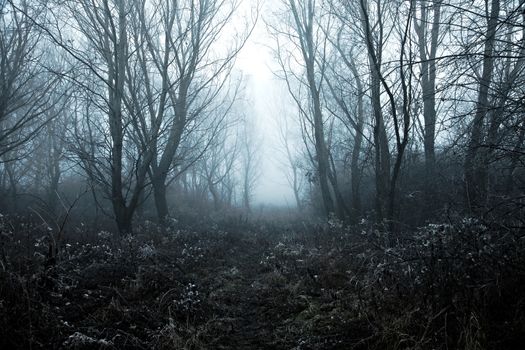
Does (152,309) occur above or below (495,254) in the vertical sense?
below

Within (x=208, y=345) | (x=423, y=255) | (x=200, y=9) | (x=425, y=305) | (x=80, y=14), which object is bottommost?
(x=208, y=345)

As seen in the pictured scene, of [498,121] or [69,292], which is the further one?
[69,292]

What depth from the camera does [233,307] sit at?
5.05 meters

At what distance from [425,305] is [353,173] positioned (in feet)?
27.5

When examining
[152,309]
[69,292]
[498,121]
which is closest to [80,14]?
[69,292]

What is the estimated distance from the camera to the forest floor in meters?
3.18

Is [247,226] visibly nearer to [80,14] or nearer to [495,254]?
[80,14]

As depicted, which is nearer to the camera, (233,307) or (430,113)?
(233,307)

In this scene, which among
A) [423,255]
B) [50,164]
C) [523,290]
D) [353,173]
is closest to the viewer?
[523,290]

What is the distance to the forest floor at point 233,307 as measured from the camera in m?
3.18

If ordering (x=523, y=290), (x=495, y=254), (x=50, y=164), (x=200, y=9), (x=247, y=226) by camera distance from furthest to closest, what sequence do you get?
1. (x=50, y=164)
2. (x=247, y=226)
3. (x=200, y=9)
4. (x=495, y=254)
5. (x=523, y=290)

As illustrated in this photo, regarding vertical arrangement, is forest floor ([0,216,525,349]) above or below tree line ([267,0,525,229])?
below

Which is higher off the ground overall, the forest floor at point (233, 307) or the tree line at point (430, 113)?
the tree line at point (430, 113)

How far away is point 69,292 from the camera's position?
4430mm
